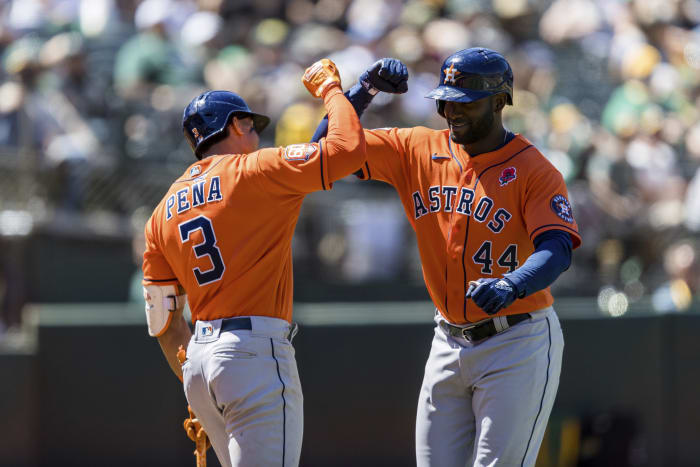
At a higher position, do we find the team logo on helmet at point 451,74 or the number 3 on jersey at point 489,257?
the team logo on helmet at point 451,74

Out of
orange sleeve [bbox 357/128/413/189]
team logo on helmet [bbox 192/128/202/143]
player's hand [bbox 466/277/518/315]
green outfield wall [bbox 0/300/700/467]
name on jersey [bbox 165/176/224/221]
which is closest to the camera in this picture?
player's hand [bbox 466/277/518/315]

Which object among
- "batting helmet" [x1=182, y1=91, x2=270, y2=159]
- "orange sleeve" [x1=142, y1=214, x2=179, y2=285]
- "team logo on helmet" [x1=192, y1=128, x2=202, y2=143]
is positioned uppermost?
"batting helmet" [x1=182, y1=91, x2=270, y2=159]

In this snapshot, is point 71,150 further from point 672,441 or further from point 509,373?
point 509,373

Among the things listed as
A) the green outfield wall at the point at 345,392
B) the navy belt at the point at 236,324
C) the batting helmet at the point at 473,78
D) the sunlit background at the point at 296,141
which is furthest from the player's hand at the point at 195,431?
the sunlit background at the point at 296,141

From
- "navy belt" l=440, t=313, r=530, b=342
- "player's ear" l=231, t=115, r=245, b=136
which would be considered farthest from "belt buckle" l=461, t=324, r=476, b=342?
"player's ear" l=231, t=115, r=245, b=136

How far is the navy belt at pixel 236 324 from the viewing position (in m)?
4.05

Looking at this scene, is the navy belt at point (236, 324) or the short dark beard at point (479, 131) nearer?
the navy belt at point (236, 324)

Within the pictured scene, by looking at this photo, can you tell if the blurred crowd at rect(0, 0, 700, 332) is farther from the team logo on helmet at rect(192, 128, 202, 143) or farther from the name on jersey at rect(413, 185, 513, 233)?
the team logo on helmet at rect(192, 128, 202, 143)

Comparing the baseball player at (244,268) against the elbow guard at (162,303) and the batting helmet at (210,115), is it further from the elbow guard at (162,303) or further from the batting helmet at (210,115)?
the elbow guard at (162,303)

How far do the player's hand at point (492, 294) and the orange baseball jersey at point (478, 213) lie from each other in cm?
36

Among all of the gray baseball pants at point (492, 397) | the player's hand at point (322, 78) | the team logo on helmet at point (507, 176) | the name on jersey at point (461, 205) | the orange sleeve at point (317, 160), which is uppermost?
the player's hand at point (322, 78)

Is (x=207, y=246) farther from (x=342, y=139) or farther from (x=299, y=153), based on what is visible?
(x=342, y=139)

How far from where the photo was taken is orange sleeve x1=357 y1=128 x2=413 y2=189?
4.48 m

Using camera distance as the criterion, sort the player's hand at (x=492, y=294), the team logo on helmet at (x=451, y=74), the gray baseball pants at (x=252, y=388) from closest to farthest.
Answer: the player's hand at (x=492, y=294), the gray baseball pants at (x=252, y=388), the team logo on helmet at (x=451, y=74)
